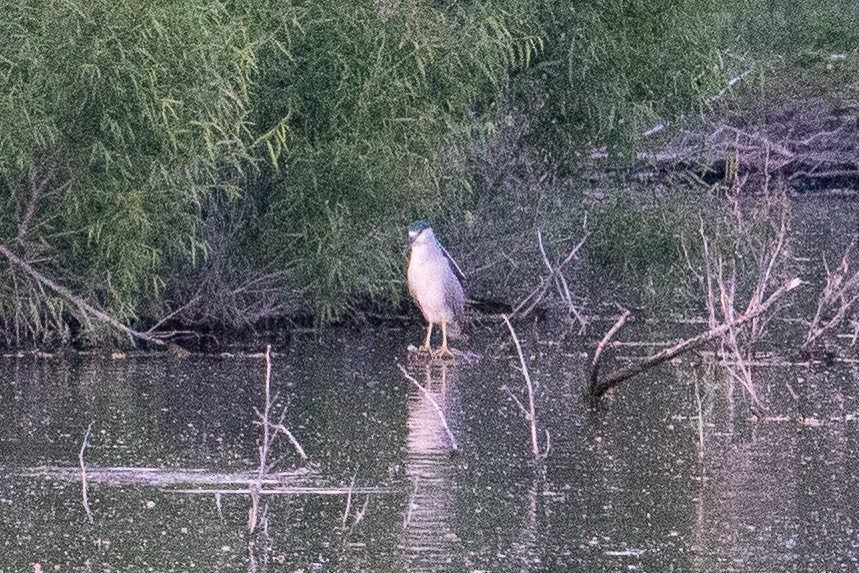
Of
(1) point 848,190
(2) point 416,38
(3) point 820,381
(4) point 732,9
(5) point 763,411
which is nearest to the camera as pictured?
(5) point 763,411

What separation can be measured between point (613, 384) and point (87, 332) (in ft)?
12.7

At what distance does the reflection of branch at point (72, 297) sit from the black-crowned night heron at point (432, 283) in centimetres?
190

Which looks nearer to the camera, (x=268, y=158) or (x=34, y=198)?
(x=34, y=198)

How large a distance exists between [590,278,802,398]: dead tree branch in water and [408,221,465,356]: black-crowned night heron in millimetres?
2331

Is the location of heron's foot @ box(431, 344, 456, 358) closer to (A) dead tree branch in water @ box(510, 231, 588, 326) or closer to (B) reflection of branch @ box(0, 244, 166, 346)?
(A) dead tree branch in water @ box(510, 231, 588, 326)

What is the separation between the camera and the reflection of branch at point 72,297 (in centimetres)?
1176

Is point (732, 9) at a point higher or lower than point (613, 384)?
higher

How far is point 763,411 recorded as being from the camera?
32.4 ft

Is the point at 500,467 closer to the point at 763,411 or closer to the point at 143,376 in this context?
the point at 763,411

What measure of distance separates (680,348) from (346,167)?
14.0 ft

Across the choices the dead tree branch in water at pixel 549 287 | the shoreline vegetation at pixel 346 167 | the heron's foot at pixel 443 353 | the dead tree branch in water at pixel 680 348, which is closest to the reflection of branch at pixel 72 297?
the shoreline vegetation at pixel 346 167

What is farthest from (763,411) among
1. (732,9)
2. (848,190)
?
(848,190)

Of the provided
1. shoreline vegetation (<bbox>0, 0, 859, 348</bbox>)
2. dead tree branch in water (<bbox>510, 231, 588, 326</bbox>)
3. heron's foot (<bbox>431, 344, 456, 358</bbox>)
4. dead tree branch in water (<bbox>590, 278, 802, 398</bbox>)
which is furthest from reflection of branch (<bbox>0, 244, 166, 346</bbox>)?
dead tree branch in water (<bbox>590, 278, 802, 398</bbox>)

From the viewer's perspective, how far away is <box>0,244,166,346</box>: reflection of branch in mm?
11758
